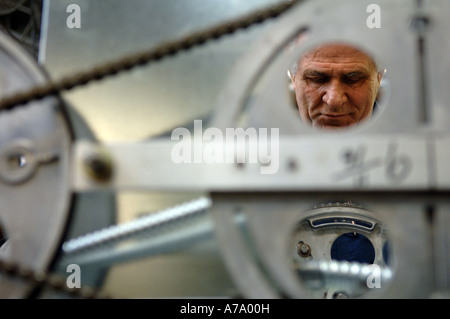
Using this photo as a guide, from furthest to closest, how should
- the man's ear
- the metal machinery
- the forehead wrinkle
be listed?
the man's ear, the forehead wrinkle, the metal machinery

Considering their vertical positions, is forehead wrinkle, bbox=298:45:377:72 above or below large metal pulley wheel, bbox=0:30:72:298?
above

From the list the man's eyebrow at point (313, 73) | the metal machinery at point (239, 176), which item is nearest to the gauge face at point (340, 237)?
the man's eyebrow at point (313, 73)

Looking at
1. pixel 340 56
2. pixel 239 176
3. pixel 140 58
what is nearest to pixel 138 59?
pixel 140 58

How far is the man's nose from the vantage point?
3.18 feet

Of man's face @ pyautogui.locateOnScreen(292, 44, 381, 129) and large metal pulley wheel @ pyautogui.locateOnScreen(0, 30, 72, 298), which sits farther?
man's face @ pyautogui.locateOnScreen(292, 44, 381, 129)

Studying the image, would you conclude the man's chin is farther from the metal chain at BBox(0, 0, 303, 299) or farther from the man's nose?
the metal chain at BBox(0, 0, 303, 299)

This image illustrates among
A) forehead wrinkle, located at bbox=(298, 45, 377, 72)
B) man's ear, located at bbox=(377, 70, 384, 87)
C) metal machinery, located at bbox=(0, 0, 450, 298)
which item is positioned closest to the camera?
metal machinery, located at bbox=(0, 0, 450, 298)

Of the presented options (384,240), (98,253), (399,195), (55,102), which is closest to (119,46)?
(55,102)

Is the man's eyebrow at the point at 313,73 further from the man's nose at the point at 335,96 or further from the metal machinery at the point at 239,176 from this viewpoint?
the metal machinery at the point at 239,176

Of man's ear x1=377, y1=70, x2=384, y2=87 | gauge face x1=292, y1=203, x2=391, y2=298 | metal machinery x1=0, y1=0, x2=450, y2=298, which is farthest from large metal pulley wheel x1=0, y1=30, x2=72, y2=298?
man's ear x1=377, y1=70, x2=384, y2=87

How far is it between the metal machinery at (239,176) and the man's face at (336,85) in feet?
1.34

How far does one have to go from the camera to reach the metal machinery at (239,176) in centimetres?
50

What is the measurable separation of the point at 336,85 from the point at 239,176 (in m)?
0.54
